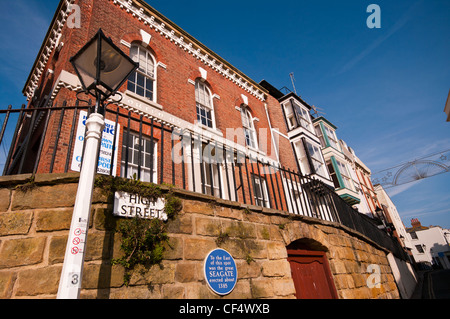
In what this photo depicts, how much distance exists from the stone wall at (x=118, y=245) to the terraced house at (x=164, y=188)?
1 cm

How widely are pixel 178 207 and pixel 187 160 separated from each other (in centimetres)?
413

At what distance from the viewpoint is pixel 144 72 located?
885cm

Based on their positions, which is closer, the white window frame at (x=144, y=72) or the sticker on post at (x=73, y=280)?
the sticker on post at (x=73, y=280)

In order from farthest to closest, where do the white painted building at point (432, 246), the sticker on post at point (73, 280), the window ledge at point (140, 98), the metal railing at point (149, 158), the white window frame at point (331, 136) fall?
the white painted building at point (432, 246), the white window frame at point (331, 136), the window ledge at point (140, 98), the metal railing at point (149, 158), the sticker on post at point (73, 280)

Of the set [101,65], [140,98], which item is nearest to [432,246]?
[140,98]

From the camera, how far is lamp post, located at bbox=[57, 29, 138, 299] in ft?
6.73

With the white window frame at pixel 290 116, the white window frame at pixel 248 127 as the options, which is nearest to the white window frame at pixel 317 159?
the white window frame at pixel 290 116

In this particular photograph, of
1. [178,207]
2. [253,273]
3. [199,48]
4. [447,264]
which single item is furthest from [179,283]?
[447,264]

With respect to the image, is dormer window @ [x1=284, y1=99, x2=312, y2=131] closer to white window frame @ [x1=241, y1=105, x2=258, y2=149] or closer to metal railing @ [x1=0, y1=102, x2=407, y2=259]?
white window frame @ [x1=241, y1=105, x2=258, y2=149]

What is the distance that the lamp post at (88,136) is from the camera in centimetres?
205

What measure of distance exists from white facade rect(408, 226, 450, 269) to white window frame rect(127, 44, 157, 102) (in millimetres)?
58979

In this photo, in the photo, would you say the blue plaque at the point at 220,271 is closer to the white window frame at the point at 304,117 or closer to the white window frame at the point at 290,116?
the white window frame at the point at 290,116

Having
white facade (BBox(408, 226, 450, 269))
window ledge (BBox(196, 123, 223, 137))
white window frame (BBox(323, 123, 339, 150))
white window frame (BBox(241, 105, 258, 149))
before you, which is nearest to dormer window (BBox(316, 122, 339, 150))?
white window frame (BBox(323, 123, 339, 150))
